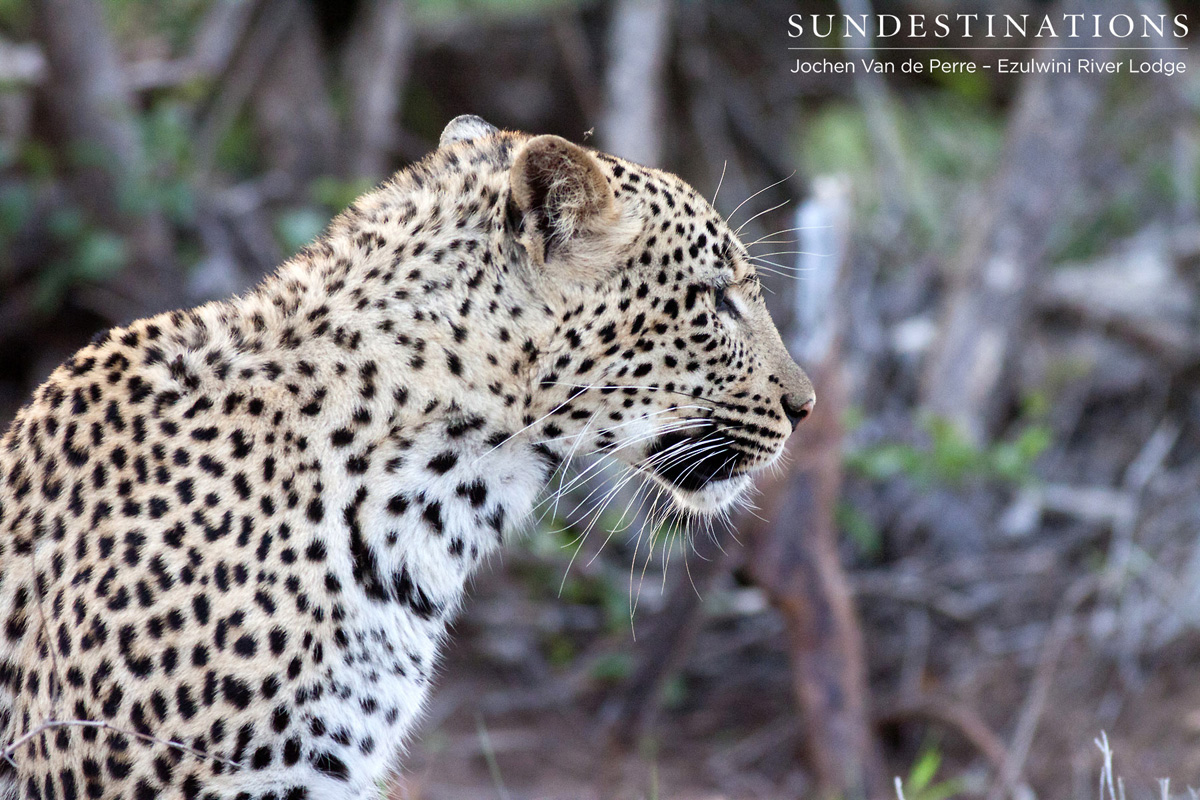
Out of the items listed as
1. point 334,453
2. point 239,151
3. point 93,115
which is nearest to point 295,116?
point 239,151

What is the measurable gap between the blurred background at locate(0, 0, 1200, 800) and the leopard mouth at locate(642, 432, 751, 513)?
273cm

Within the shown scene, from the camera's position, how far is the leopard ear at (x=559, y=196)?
3.13 m

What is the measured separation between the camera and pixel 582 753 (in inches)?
307

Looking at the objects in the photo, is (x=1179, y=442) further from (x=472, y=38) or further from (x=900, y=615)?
(x=472, y=38)

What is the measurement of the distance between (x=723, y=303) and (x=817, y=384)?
2.95 metres

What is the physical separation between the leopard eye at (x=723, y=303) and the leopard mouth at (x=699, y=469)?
38 centimetres

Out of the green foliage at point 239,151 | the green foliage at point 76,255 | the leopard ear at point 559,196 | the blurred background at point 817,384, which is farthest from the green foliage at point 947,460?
the green foliage at point 239,151

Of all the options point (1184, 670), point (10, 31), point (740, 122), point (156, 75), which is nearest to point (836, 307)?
point (1184, 670)

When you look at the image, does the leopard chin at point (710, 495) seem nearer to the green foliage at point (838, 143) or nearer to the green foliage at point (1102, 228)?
the green foliage at point (1102, 228)

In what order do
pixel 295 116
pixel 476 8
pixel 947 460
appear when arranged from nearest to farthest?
1. pixel 947 460
2. pixel 295 116
3. pixel 476 8

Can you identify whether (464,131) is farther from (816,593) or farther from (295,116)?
(295,116)

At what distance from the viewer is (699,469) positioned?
12.1 feet

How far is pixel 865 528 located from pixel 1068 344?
9.16 feet

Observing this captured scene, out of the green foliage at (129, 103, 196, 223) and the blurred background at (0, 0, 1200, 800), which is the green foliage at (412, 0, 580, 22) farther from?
the green foliage at (129, 103, 196, 223)
